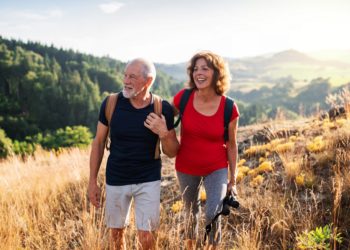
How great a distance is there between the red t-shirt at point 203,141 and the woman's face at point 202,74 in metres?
0.21

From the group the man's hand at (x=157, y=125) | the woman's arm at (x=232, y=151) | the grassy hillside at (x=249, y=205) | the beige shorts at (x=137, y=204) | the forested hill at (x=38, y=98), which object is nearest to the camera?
the man's hand at (x=157, y=125)

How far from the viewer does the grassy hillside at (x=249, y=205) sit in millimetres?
3363

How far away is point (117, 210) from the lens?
2.99m

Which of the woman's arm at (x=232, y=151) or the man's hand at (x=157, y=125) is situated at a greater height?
the man's hand at (x=157, y=125)

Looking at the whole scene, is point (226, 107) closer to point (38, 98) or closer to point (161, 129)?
point (161, 129)

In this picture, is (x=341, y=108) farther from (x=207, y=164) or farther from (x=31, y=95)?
(x=31, y=95)

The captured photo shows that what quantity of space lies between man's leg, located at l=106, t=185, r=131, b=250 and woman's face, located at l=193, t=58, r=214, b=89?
113 cm

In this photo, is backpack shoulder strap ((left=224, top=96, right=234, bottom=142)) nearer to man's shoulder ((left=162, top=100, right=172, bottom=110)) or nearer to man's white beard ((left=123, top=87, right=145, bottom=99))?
man's shoulder ((left=162, top=100, right=172, bottom=110))

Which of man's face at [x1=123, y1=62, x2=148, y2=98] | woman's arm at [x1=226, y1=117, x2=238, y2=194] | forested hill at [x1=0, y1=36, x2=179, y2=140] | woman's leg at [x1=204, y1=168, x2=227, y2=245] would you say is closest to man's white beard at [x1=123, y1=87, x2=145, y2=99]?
man's face at [x1=123, y1=62, x2=148, y2=98]

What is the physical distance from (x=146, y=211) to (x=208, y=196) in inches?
22.2

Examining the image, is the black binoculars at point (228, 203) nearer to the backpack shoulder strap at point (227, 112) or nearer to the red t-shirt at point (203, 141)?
the red t-shirt at point (203, 141)

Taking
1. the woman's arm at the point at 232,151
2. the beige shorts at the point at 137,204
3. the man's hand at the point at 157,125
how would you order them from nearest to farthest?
the man's hand at the point at 157,125, the beige shorts at the point at 137,204, the woman's arm at the point at 232,151

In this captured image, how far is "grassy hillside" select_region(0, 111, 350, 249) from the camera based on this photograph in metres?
3.36

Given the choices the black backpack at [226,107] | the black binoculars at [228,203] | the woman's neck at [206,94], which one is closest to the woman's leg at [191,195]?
the black binoculars at [228,203]
